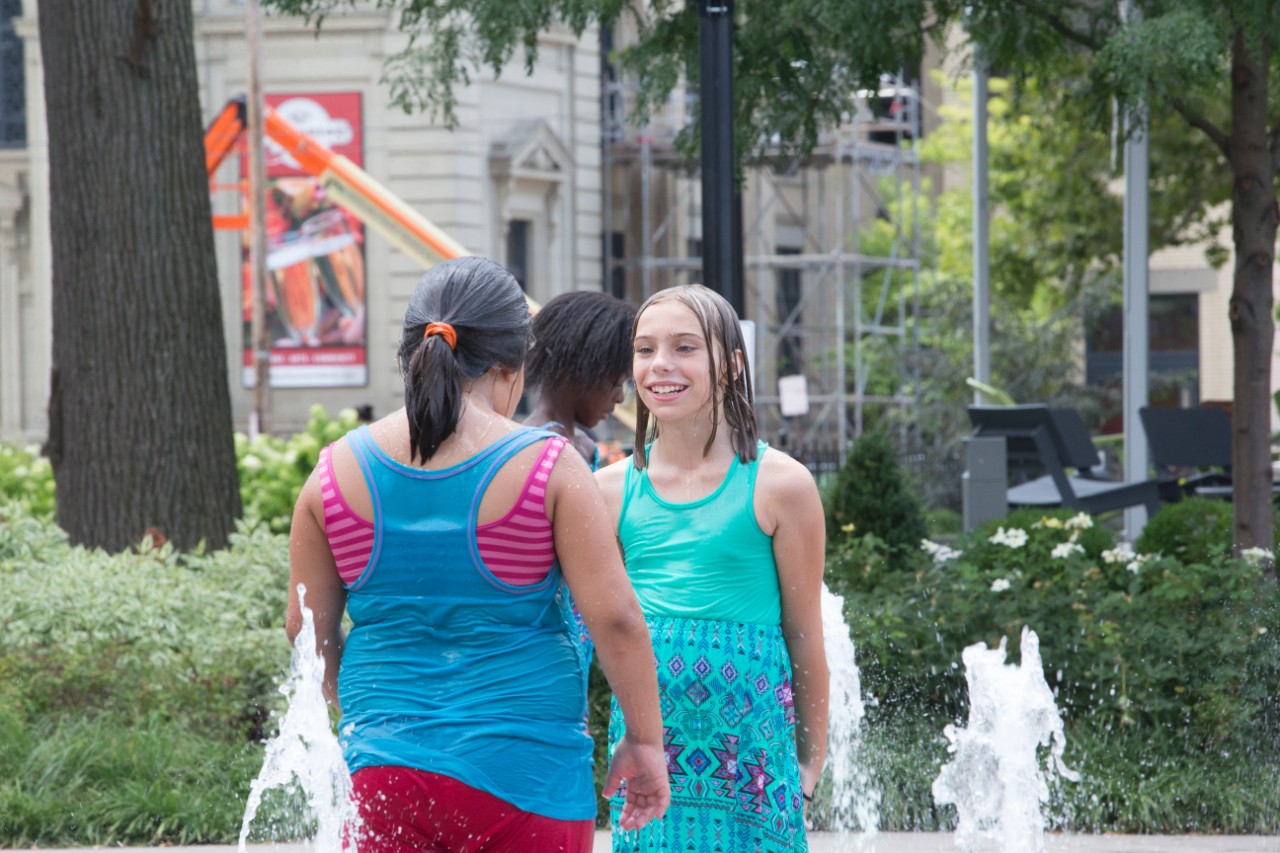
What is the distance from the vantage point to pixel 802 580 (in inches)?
129

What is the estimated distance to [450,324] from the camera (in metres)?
2.82

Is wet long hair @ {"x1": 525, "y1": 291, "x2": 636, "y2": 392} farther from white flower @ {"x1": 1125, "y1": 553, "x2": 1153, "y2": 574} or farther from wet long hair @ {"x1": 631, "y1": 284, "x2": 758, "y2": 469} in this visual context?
white flower @ {"x1": 1125, "y1": 553, "x2": 1153, "y2": 574}

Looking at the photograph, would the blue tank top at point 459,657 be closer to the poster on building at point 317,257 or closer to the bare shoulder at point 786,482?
the bare shoulder at point 786,482

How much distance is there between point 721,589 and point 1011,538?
185 inches

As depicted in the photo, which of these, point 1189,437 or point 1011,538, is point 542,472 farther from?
point 1189,437

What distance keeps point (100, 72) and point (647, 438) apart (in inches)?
254

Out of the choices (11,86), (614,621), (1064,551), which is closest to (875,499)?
(1064,551)

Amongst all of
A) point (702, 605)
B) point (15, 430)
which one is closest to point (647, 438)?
point (702, 605)

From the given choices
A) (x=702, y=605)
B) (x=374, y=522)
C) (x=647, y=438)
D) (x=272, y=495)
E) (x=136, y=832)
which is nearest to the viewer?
(x=374, y=522)

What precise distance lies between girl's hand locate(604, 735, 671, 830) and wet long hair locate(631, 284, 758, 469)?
0.66 m

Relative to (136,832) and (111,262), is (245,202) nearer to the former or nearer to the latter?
(111,262)

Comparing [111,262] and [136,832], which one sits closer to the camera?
[136,832]

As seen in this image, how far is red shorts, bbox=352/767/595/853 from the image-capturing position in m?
2.70

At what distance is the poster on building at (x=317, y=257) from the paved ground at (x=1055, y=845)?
23.0 m
